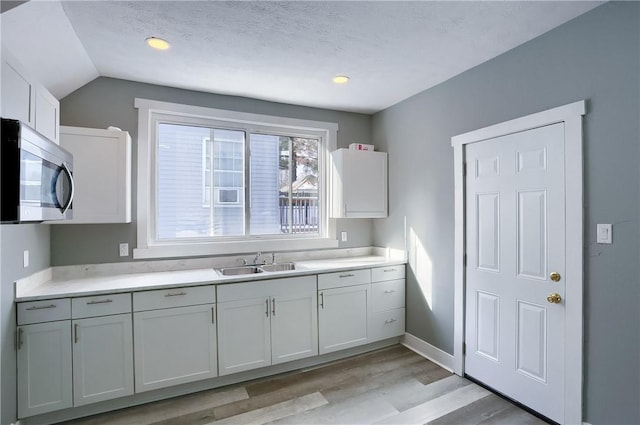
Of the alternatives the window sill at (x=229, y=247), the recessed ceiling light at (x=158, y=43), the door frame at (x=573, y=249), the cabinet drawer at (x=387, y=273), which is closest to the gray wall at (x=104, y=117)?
the window sill at (x=229, y=247)

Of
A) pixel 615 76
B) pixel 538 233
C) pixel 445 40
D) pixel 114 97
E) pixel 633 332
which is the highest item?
pixel 445 40

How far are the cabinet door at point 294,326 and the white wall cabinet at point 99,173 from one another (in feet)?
4.87

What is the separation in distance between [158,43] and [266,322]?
7.43 feet

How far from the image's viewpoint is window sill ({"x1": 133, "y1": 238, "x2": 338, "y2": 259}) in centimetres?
288

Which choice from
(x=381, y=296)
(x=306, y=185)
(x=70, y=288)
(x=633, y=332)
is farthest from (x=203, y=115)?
(x=633, y=332)

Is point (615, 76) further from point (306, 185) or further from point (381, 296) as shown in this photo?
point (306, 185)

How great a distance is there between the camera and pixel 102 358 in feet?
7.31

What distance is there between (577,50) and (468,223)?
135cm

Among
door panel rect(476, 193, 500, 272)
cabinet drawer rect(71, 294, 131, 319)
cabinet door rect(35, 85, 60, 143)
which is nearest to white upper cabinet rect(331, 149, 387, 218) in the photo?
door panel rect(476, 193, 500, 272)

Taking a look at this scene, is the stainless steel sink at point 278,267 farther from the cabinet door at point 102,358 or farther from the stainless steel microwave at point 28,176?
the stainless steel microwave at point 28,176

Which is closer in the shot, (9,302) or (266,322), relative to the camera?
(9,302)

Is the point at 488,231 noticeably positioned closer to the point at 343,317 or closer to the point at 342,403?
the point at 343,317

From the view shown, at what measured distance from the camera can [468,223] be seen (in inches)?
106

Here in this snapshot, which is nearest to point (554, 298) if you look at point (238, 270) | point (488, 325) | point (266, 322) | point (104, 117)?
point (488, 325)
